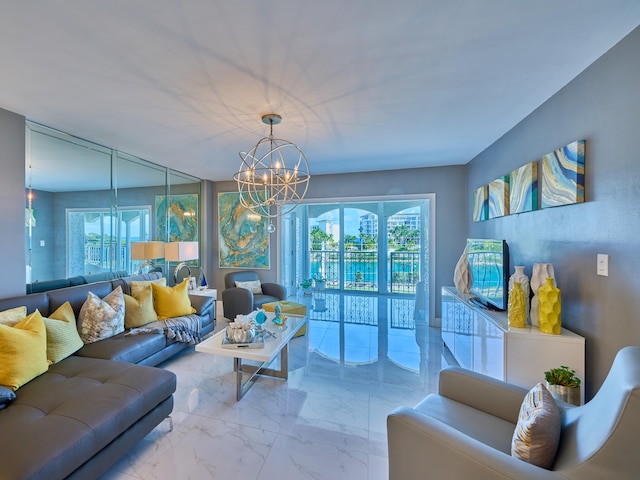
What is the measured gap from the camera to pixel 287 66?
1.70 meters

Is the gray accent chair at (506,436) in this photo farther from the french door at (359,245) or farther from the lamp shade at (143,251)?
the french door at (359,245)

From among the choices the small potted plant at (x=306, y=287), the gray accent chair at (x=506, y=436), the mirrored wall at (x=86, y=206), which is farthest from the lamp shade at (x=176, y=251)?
the gray accent chair at (x=506, y=436)

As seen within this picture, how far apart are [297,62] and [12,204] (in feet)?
9.54

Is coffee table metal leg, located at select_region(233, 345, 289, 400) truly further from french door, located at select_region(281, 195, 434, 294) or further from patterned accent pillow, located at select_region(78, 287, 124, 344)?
french door, located at select_region(281, 195, 434, 294)

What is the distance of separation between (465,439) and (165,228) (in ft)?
15.6

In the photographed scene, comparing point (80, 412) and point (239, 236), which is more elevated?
point (239, 236)

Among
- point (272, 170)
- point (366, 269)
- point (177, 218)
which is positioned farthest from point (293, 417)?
point (366, 269)

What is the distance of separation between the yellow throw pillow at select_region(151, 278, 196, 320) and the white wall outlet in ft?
12.6

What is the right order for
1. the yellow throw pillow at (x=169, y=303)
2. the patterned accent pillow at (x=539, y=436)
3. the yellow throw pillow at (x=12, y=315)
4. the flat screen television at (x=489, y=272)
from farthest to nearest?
the yellow throw pillow at (x=169, y=303), the flat screen television at (x=489, y=272), the yellow throw pillow at (x=12, y=315), the patterned accent pillow at (x=539, y=436)

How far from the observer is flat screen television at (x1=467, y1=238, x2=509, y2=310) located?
2352 mm

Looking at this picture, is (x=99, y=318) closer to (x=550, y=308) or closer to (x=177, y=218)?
(x=177, y=218)

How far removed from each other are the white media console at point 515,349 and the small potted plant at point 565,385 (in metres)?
0.10

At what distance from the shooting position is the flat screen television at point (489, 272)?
2.35 meters

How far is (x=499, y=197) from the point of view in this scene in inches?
112
